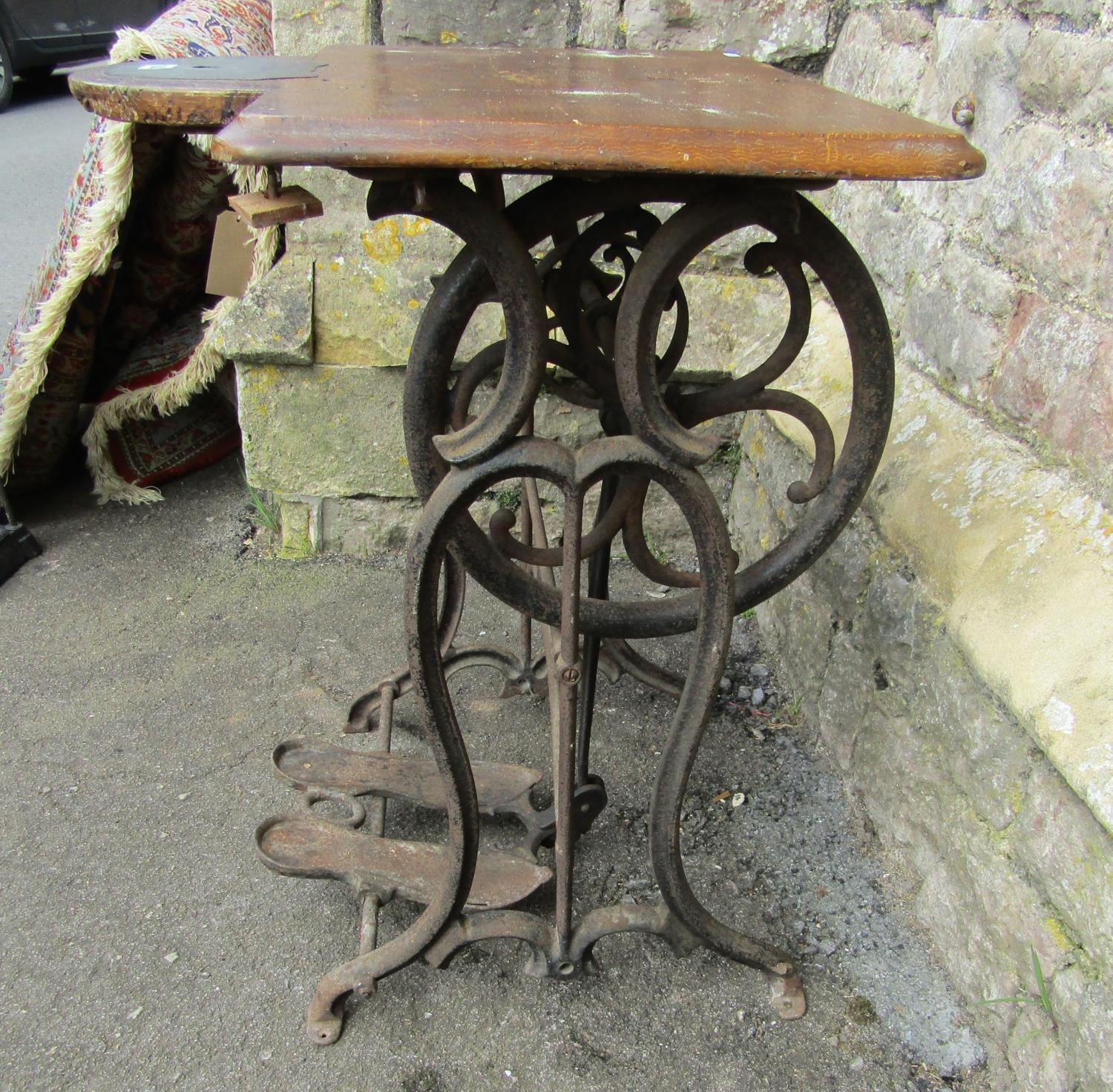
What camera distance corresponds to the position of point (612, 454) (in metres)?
1.35

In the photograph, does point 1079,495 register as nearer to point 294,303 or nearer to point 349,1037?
point 349,1037

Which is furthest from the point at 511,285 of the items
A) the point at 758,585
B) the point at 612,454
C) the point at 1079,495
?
the point at 1079,495

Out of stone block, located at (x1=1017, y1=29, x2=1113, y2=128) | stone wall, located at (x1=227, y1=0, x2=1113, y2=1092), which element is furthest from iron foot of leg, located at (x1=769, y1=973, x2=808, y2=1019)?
stone block, located at (x1=1017, y1=29, x2=1113, y2=128)

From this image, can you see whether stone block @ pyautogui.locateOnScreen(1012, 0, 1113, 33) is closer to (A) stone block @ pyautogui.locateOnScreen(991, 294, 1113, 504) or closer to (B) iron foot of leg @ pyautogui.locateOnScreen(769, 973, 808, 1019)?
(A) stone block @ pyautogui.locateOnScreen(991, 294, 1113, 504)

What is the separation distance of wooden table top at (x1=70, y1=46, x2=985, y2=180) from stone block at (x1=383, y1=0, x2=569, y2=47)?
3.56 ft

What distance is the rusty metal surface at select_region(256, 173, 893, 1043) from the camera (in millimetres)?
1301

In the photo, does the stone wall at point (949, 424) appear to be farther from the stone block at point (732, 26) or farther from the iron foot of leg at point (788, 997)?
A: the iron foot of leg at point (788, 997)

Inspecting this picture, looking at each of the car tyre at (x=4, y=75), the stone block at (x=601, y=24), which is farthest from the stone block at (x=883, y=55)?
the car tyre at (x=4, y=75)

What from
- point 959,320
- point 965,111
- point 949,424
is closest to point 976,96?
point 965,111

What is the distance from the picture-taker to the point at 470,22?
248 cm

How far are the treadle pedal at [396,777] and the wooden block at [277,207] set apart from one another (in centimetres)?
109

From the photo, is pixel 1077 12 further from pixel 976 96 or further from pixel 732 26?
pixel 732 26

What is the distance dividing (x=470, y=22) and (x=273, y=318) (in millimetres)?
889

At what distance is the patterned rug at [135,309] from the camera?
2.67 metres
